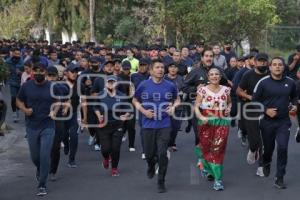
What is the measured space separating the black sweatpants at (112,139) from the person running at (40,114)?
1296 millimetres

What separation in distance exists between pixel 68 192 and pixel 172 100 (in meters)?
1.87

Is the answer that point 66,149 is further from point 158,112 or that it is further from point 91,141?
point 158,112

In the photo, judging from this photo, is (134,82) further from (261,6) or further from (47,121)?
(261,6)

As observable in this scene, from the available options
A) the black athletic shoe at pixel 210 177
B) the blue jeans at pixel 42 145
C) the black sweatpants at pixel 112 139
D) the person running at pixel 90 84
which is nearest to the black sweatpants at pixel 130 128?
the person running at pixel 90 84

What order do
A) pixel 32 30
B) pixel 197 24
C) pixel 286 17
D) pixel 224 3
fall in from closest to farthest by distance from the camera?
1. pixel 224 3
2. pixel 197 24
3. pixel 286 17
4. pixel 32 30

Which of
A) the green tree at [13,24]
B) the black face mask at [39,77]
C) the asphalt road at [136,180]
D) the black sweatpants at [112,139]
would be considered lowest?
the asphalt road at [136,180]

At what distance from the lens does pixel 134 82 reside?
12.3m

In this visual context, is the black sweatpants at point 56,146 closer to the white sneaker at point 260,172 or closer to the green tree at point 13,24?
the white sneaker at point 260,172

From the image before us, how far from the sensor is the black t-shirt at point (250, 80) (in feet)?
33.6

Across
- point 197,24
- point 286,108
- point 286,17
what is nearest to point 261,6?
point 197,24

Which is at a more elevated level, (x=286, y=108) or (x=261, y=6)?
(x=261, y=6)

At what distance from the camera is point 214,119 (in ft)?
29.7

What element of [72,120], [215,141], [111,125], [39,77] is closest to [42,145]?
[39,77]

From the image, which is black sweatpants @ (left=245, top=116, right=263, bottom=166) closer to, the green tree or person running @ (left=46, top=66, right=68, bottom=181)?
person running @ (left=46, top=66, right=68, bottom=181)
